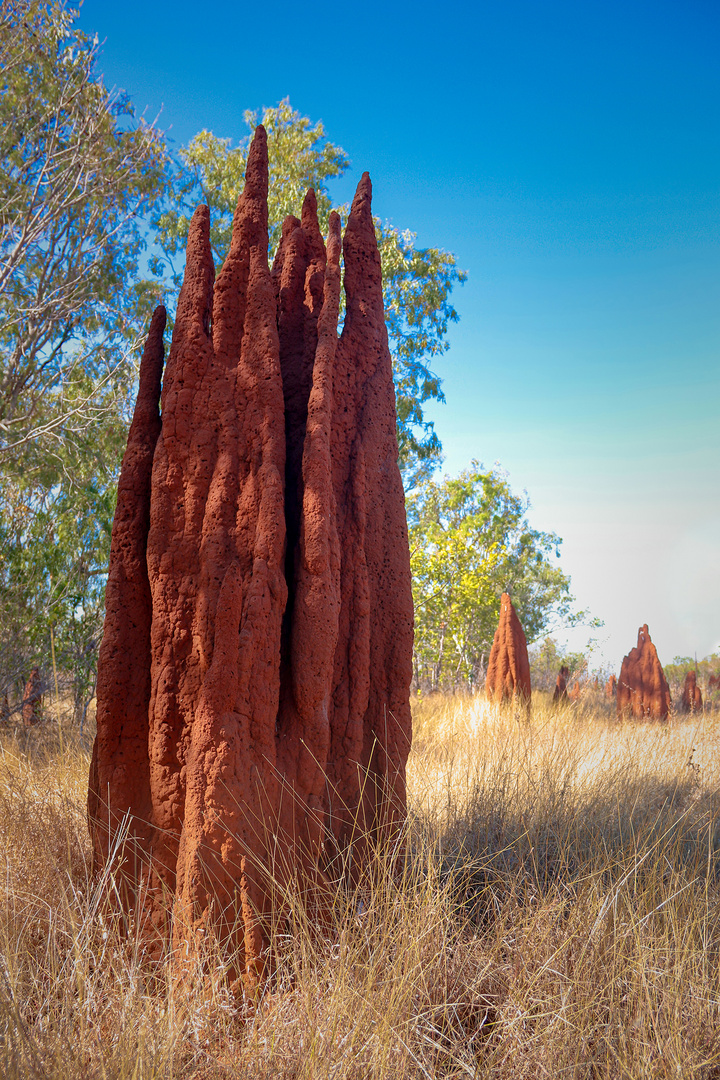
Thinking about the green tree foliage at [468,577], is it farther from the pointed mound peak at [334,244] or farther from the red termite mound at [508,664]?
the pointed mound peak at [334,244]

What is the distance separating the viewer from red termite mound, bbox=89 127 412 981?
2.81 m

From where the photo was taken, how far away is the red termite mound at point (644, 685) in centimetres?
1331

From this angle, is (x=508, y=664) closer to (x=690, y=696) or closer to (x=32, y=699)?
(x=32, y=699)

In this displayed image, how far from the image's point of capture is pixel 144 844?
9.77 feet

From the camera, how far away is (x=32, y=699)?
25.3ft

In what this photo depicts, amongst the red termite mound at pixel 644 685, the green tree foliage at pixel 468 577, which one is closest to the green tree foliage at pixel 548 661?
the green tree foliage at pixel 468 577

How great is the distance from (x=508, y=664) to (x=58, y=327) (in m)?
9.03

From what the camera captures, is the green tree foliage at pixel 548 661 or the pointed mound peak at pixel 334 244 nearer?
the pointed mound peak at pixel 334 244

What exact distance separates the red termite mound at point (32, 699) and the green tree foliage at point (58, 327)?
35 cm

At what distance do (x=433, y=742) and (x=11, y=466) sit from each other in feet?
23.0

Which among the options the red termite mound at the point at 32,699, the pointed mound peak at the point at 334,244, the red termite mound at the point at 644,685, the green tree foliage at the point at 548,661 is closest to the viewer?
the pointed mound peak at the point at 334,244

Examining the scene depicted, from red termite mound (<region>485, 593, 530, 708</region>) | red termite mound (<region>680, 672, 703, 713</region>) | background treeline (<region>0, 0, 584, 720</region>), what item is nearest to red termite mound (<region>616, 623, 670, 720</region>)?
red termite mound (<region>485, 593, 530, 708</region>)

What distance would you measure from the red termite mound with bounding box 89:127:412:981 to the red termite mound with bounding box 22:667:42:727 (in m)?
5.20

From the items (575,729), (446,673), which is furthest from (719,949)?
(446,673)
